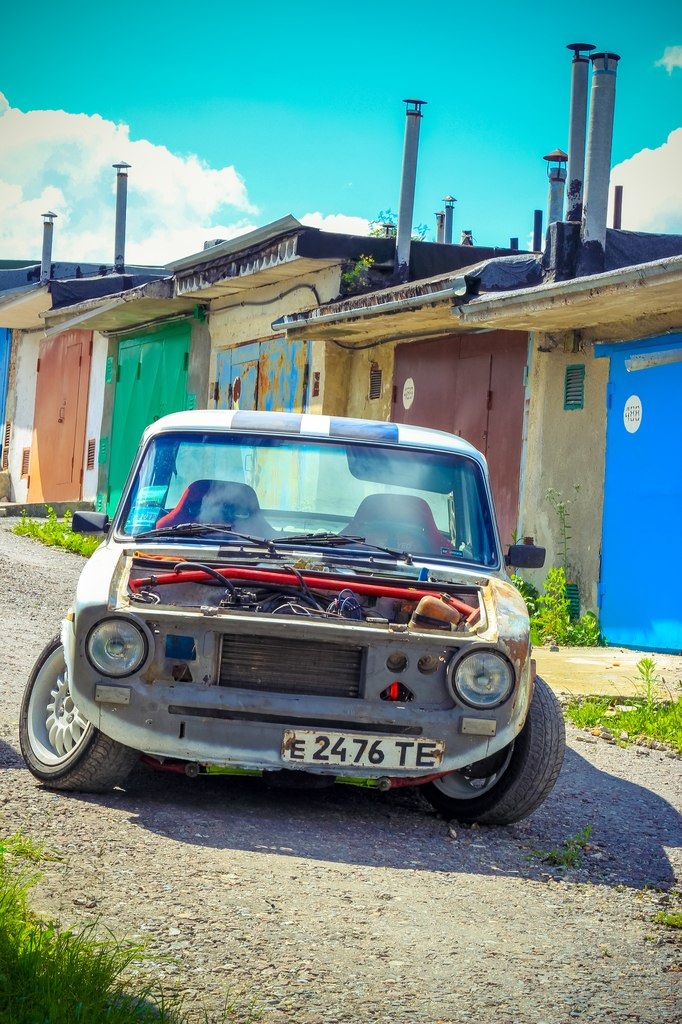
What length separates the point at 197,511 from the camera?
19.7 ft

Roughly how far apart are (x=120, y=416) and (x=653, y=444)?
13.0 metres

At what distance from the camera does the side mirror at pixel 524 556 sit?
20.6 ft

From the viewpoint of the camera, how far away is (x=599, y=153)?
1277 centimetres

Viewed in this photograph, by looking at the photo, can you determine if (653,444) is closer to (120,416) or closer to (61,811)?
(61,811)

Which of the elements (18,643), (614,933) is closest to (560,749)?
(614,933)

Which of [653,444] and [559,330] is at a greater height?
[559,330]

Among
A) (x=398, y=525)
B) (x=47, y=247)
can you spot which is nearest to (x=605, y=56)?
(x=398, y=525)

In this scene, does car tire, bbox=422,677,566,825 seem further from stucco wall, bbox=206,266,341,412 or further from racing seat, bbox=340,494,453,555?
stucco wall, bbox=206,266,341,412

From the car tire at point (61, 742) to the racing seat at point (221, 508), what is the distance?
32.4 inches

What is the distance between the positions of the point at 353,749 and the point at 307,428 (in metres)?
1.85

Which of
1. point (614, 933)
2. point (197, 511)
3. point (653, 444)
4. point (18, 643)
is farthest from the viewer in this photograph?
point (653, 444)

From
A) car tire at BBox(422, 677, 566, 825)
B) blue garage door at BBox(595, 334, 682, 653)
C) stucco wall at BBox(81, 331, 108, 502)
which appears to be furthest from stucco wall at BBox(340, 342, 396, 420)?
car tire at BBox(422, 677, 566, 825)

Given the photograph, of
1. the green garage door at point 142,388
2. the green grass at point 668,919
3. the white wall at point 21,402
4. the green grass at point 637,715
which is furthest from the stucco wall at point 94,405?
the green grass at point 668,919

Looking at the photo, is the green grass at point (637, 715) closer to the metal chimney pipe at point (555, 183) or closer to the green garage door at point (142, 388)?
the metal chimney pipe at point (555, 183)
